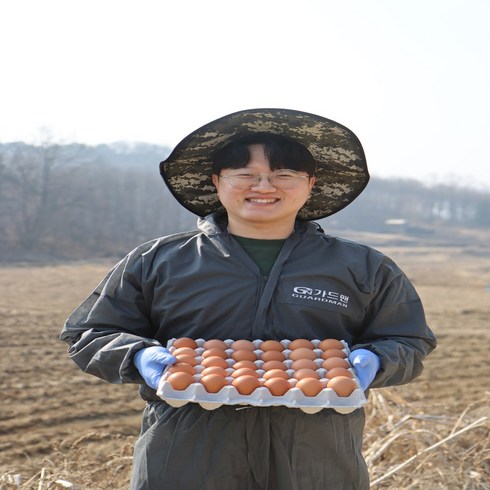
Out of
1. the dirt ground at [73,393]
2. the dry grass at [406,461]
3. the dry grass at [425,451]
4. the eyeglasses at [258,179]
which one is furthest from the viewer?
the dirt ground at [73,393]

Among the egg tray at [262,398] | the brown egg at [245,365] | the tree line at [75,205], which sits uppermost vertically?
the brown egg at [245,365]

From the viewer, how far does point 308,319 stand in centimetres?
204

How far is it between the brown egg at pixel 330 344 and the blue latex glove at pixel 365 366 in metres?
0.08

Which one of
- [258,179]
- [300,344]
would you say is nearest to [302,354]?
[300,344]

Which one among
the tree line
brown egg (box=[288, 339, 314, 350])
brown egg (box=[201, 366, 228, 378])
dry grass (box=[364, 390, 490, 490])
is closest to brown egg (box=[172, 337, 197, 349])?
brown egg (box=[201, 366, 228, 378])

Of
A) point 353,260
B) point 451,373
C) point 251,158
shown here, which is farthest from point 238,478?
point 451,373

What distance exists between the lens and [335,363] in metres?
1.83

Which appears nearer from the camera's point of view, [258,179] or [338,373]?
[338,373]

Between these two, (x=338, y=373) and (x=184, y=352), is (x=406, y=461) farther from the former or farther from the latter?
(x=184, y=352)

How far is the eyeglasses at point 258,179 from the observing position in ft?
6.66

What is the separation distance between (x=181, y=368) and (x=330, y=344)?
423mm

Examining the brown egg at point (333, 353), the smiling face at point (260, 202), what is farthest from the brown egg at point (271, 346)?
the smiling face at point (260, 202)

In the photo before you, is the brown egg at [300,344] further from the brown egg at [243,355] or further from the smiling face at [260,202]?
the smiling face at [260,202]

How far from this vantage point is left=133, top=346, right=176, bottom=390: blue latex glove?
1775 millimetres
